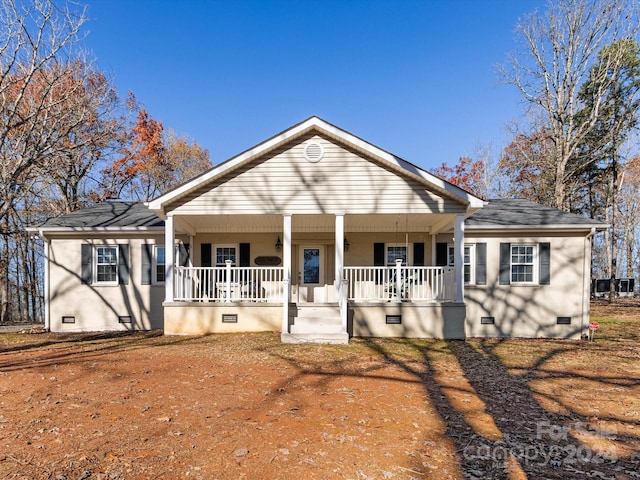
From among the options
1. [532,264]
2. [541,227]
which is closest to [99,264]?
[532,264]

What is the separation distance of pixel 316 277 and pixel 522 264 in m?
6.42

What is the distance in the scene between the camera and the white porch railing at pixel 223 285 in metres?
10.2

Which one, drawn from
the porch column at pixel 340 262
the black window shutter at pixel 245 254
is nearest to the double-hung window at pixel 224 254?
the black window shutter at pixel 245 254

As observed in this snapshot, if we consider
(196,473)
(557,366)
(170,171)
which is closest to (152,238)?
(196,473)

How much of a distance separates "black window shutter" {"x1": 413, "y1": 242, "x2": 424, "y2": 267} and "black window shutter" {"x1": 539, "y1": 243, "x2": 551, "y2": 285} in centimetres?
348

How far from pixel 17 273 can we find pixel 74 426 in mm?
25917

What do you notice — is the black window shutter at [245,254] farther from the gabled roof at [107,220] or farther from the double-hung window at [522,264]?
the double-hung window at [522,264]

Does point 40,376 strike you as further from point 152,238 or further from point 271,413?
Answer: point 152,238

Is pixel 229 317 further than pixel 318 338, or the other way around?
pixel 229 317

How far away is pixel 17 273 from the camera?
78.3ft

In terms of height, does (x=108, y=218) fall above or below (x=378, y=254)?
above

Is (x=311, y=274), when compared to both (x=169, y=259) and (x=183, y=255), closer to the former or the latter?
(x=183, y=255)

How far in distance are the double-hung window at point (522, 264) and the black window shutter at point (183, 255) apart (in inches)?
405

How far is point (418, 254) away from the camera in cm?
1224
